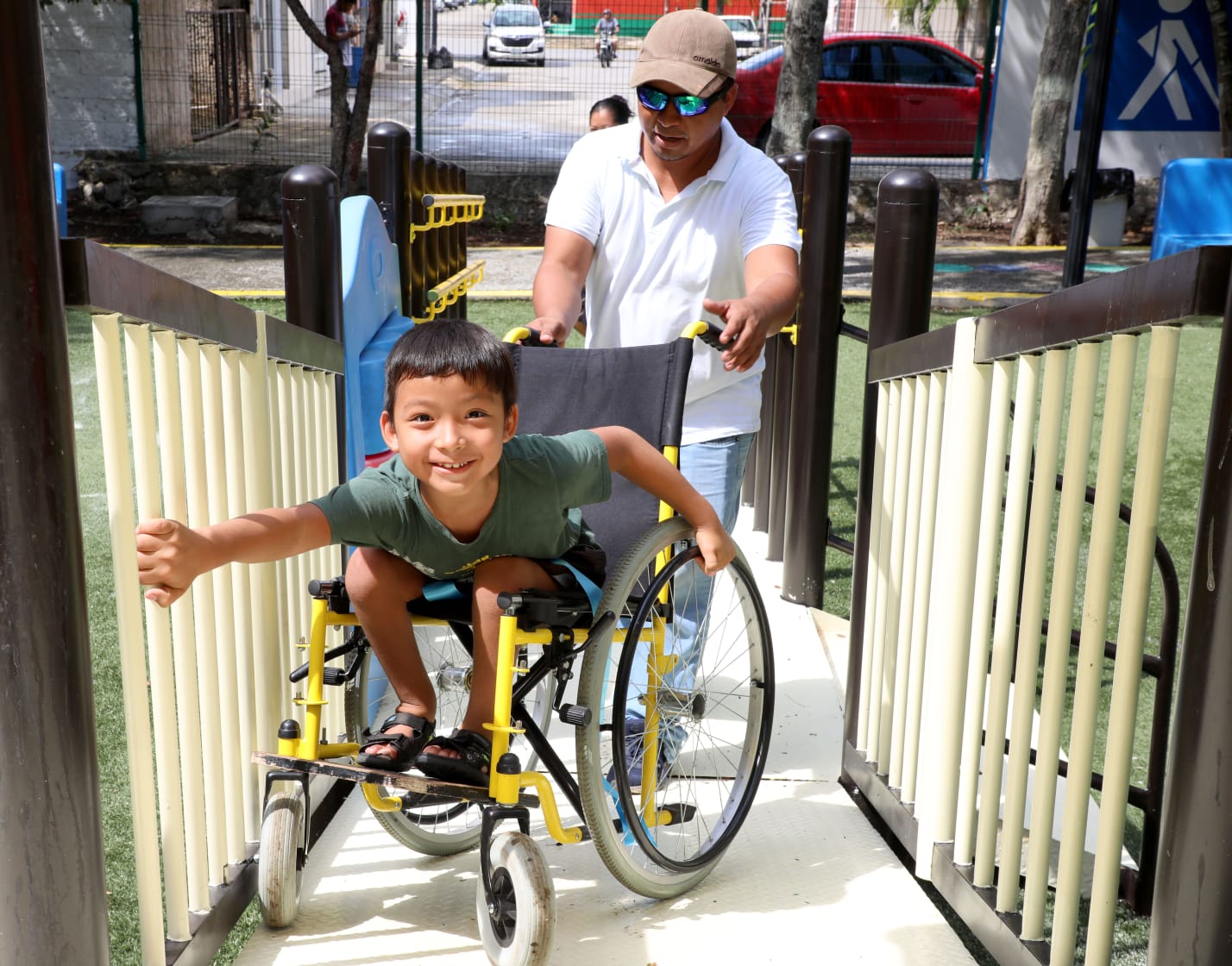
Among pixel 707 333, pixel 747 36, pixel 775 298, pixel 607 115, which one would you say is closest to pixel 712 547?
pixel 707 333

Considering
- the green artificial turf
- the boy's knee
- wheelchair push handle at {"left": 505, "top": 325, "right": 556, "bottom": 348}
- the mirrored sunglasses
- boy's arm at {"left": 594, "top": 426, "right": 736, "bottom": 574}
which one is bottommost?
the green artificial turf

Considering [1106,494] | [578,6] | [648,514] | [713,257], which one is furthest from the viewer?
[578,6]

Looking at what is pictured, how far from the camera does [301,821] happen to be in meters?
2.36

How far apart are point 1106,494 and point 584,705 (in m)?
0.95

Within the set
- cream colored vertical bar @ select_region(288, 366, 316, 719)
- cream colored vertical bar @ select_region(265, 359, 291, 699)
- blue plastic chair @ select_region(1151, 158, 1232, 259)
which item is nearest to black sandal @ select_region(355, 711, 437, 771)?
cream colored vertical bar @ select_region(265, 359, 291, 699)

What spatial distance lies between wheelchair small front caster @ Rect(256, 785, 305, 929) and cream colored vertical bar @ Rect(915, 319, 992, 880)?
123 centimetres

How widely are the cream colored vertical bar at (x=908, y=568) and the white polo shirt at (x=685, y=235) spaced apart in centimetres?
50

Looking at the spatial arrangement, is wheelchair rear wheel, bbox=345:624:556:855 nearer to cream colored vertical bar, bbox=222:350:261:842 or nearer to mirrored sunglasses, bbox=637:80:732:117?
cream colored vertical bar, bbox=222:350:261:842

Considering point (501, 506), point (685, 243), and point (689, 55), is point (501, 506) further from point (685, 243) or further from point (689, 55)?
point (689, 55)

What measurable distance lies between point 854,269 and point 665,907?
35.6 feet

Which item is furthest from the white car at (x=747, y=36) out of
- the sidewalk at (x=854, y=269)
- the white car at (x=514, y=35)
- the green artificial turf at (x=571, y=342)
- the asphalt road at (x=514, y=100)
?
the green artificial turf at (x=571, y=342)

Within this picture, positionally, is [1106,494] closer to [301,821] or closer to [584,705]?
[584,705]

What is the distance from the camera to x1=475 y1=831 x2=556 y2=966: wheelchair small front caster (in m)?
2.15

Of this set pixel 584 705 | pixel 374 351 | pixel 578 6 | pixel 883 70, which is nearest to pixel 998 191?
pixel 883 70
